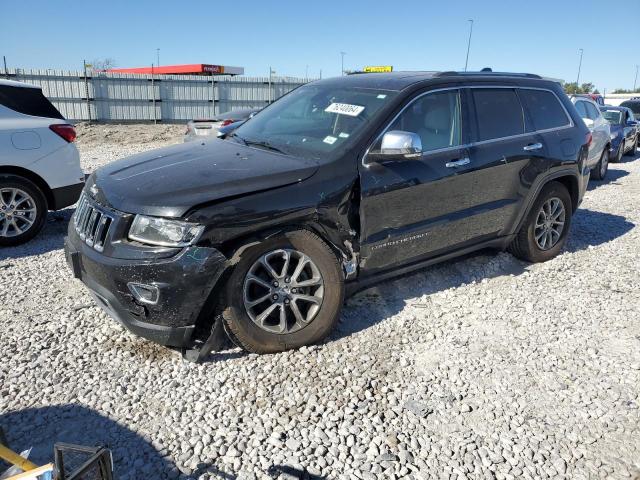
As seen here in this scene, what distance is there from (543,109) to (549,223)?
1144 millimetres

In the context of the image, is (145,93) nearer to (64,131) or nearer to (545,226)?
(64,131)

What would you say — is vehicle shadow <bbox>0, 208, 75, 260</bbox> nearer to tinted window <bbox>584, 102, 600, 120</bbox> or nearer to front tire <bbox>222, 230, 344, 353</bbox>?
front tire <bbox>222, 230, 344, 353</bbox>

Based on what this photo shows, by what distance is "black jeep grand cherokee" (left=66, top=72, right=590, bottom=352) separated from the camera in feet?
9.93

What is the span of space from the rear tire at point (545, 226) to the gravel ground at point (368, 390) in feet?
2.01

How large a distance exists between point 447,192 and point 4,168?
15.2 ft

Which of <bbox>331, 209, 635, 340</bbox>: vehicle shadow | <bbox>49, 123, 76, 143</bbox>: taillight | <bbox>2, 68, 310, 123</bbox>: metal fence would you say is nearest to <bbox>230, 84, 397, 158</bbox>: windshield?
<bbox>331, 209, 635, 340</bbox>: vehicle shadow

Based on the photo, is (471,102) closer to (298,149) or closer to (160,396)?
(298,149)

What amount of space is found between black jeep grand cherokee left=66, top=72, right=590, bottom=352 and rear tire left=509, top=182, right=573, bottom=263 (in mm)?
85

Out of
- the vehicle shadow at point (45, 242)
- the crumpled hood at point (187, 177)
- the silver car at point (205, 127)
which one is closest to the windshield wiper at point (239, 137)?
the crumpled hood at point (187, 177)

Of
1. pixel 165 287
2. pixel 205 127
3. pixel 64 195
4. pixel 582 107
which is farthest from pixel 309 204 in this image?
pixel 582 107

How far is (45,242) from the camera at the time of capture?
5746 millimetres

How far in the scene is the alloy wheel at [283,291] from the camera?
3254 mm

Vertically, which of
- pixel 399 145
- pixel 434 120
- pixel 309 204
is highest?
pixel 434 120

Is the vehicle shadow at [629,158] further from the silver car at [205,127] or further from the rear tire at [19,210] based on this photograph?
the rear tire at [19,210]
